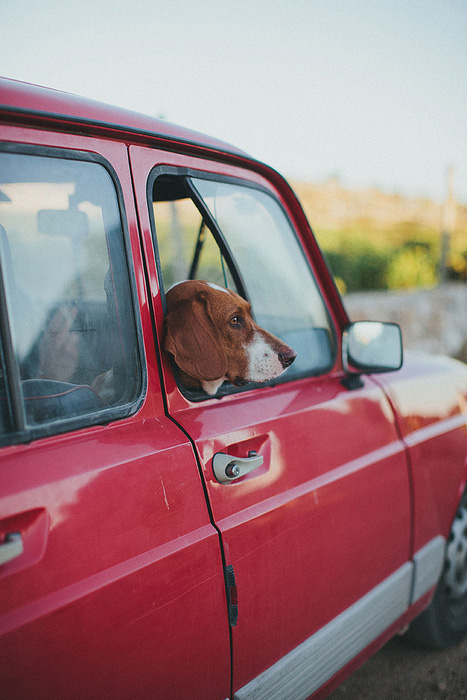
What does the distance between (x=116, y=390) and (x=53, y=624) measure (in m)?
0.60

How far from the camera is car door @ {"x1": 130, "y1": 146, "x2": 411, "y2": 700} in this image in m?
1.48

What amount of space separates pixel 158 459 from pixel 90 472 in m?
0.19

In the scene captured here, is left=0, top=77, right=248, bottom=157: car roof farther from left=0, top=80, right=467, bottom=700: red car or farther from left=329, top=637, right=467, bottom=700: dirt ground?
left=329, top=637, right=467, bottom=700: dirt ground

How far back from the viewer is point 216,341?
1714 mm

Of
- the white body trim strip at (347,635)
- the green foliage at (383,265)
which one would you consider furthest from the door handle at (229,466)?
the green foliage at (383,265)

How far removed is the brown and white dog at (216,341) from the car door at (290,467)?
0.19 feet

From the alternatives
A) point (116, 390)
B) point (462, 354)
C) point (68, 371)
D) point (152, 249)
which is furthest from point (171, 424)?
point (462, 354)

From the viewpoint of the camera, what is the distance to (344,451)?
73.5 inches

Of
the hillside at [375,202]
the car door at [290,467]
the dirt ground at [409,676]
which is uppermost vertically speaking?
the hillside at [375,202]

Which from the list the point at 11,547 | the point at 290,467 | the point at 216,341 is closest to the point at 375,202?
the point at 216,341

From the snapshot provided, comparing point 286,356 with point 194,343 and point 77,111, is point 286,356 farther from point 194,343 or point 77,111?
point 77,111

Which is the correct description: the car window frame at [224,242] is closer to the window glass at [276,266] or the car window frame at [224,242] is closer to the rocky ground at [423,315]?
the window glass at [276,266]

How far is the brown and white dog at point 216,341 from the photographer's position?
1.56 meters

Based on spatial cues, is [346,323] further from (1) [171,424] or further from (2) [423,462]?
(1) [171,424]
